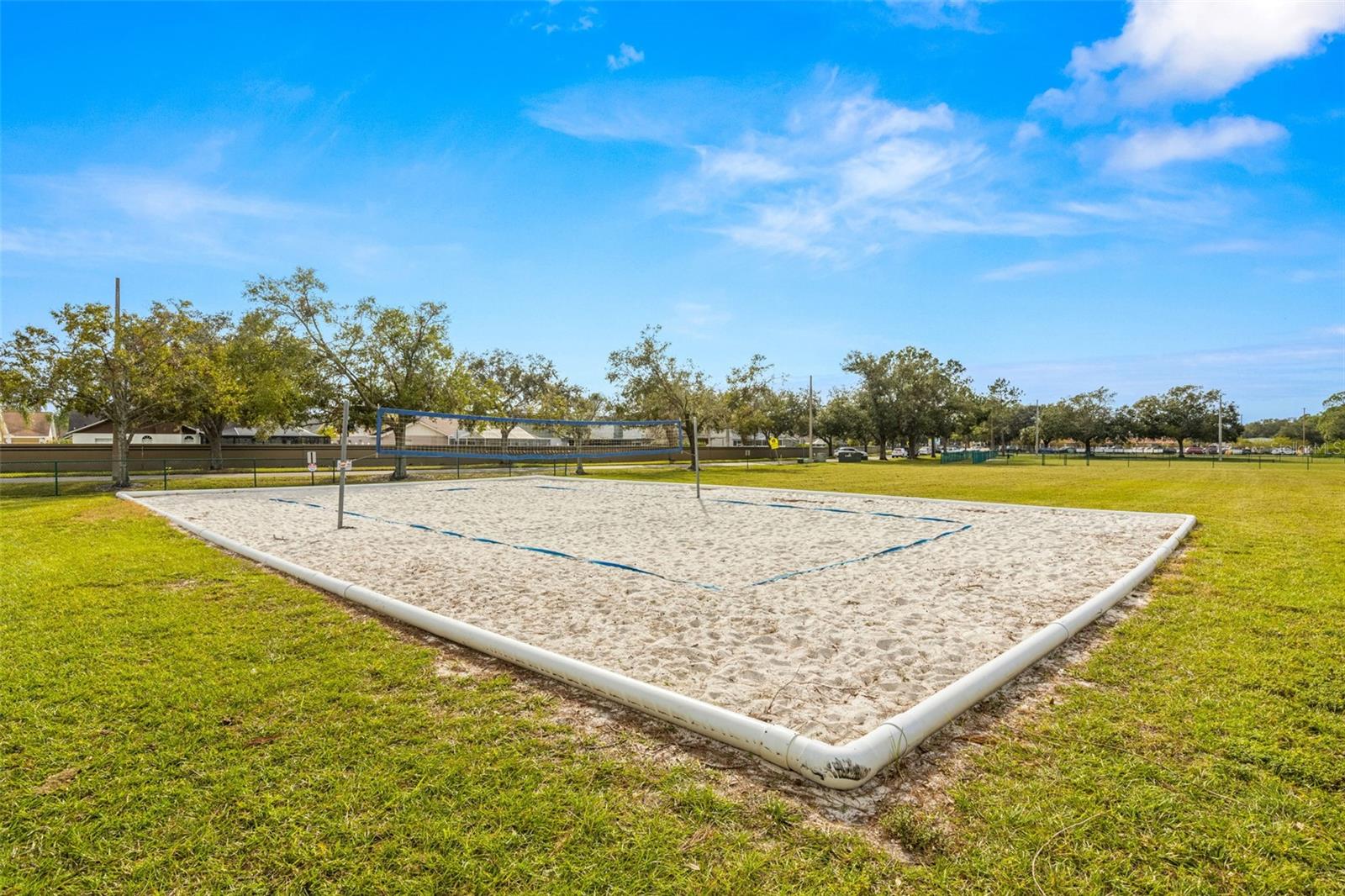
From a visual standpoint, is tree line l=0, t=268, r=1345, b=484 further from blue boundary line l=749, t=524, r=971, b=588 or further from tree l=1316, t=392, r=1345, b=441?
tree l=1316, t=392, r=1345, b=441

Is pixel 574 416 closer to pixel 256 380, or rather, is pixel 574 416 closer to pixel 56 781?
pixel 256 380

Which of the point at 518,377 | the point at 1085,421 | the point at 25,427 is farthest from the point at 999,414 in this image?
the point at 25,427

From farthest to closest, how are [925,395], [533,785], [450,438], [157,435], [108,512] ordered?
[925,395] < [157,435] < [450,438] < [108,512] < [533,785]

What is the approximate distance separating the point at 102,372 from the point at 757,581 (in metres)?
19.6

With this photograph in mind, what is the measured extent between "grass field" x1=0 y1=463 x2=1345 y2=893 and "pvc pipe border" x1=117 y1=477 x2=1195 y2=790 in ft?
0.73

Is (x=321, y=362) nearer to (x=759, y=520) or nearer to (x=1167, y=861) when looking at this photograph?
(x=759, y=520)

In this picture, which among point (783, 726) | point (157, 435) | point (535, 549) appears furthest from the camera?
point (157, 435)

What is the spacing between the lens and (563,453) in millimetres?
24328

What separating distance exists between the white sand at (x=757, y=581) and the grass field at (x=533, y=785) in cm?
71

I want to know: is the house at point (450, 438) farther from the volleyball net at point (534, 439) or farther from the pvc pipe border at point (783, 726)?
the pvc pipe border at point (783, 726)

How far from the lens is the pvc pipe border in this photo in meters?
2.74

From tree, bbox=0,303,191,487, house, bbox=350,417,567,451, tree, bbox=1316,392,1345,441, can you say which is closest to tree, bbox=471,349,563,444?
house, bbox=350,417,567,451

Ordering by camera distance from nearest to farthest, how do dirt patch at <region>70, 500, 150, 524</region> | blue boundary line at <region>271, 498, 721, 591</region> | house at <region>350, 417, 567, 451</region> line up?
blue boundary line at <region>271, 498, 721, 591</region>, dirt patch at <region>70, 500, 150, 524</region>, house at <region>350, 417, 567, 451</region>

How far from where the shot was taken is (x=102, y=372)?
17.2 metres
